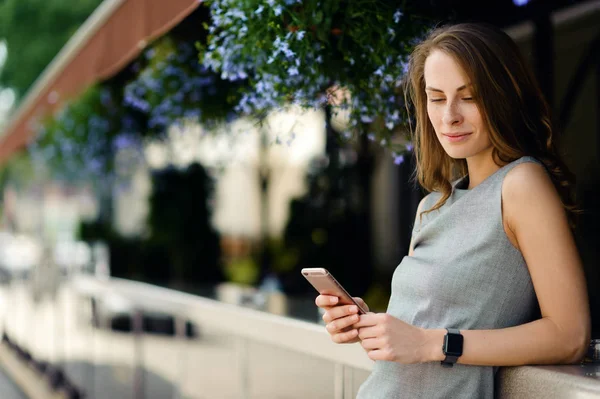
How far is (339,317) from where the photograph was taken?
5.03ft

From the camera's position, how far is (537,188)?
4.60ft

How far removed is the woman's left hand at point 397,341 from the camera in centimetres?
141

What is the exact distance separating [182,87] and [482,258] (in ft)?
8.24

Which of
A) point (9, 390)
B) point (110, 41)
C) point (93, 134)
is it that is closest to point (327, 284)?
point (110, 41)

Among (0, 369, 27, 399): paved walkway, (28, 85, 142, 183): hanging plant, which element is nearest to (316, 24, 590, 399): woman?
(28, 85, 142, 183): hanging plant

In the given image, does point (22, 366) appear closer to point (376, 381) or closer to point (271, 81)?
point (271, 81)

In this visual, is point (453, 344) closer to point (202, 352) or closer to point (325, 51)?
point (325, 51)

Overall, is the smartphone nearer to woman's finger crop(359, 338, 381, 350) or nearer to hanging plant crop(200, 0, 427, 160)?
woman's finger crop(359, 338, 381, 350)

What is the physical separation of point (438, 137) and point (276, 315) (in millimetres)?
1439

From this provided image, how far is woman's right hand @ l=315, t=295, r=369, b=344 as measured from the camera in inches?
59.2

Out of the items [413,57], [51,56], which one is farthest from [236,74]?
[51,56]

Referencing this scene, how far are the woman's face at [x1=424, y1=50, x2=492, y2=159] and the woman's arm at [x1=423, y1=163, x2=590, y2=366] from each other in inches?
4.4

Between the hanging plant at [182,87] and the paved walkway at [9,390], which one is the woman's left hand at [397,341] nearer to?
the hanging plant at [182,87]

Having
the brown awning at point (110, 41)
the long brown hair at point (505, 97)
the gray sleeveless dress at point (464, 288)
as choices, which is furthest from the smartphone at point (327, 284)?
the brown awning at point (110, 41)
